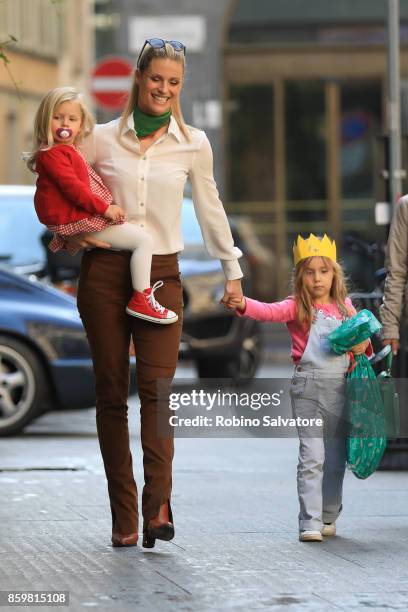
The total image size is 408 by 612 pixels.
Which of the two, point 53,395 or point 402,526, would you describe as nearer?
point 402,526

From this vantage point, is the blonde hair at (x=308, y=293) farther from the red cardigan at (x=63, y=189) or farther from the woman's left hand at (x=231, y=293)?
the red cardigan at (x=63, y=189)

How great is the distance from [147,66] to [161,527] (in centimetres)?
177

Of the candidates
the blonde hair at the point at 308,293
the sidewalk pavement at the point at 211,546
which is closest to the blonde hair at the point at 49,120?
the blonde hair at the point at 308,293

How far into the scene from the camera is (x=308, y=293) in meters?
8.46

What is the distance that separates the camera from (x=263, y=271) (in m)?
31.3

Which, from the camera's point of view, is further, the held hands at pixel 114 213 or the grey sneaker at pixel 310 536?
the grey sneaker at pixel 310 536

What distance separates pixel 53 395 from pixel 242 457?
66.3 inches

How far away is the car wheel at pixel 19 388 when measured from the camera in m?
13.5

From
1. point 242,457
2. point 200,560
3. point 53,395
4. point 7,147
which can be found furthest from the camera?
point 7,147

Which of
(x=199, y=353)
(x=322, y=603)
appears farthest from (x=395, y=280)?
(x=199, y=353)

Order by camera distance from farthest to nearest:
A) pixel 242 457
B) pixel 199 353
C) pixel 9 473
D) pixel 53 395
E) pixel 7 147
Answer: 1. pixel 7 147
2. pixel 199 353
3. pixel 53 395
4. pixel 242 457
5. pixel 9 473

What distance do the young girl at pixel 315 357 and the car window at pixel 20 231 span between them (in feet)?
24.9

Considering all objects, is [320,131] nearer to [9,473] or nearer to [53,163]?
[9,473]

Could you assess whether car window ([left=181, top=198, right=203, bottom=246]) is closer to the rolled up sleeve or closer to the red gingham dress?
the rolled up sleeve
